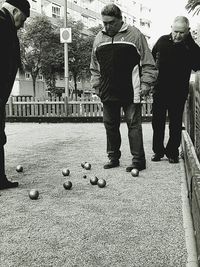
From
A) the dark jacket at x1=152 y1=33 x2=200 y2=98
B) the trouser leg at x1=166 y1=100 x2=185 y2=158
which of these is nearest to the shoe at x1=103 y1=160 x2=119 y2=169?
the trouser leg at x1=166 y1=100 x2=185 y2=158

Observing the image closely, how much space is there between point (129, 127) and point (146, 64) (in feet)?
3.00

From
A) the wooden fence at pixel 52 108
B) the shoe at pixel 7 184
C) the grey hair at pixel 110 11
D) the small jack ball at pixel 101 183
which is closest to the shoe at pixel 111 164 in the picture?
the small jack ball at pixel 101 183

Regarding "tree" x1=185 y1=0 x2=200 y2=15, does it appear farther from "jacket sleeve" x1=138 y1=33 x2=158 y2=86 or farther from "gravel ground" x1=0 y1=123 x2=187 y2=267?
"gravel ground" x1=0 y1=123 x2=187 y2=267

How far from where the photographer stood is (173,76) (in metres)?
7.03

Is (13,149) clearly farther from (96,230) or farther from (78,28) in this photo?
(78,28)

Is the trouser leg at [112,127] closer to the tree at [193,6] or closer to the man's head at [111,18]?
the man's head at [111,18]

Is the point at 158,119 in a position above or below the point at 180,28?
below

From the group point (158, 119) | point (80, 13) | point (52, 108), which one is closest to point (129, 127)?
point (158, 119)

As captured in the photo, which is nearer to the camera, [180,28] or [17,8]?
[17,8]

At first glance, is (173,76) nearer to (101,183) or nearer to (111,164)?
(111,164)

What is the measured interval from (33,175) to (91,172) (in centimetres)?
79

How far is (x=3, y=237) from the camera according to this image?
3.71 m

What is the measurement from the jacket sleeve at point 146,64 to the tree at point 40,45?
3338 cm

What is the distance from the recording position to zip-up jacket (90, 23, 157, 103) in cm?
642
